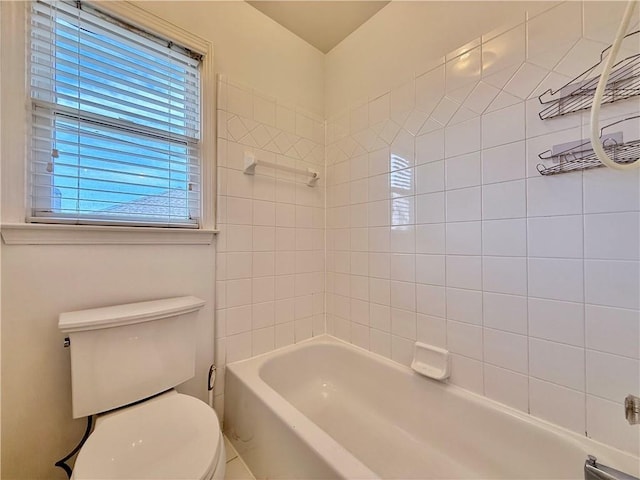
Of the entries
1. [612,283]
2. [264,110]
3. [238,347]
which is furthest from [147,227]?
[612,283]

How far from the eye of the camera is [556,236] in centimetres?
106

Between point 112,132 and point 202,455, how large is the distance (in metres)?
1.38

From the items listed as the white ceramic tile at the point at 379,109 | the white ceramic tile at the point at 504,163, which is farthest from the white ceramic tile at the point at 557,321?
the white ceramic tile at the point at 379,109

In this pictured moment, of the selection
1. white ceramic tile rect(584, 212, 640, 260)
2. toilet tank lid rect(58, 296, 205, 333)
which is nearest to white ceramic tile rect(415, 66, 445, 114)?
white ceramic tile rect(584, 212, 640, 260)

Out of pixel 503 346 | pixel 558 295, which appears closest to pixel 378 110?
pixel 558 295

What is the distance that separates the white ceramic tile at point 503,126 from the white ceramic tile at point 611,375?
2.84 ft

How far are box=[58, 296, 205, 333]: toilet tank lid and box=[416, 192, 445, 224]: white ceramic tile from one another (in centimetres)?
121

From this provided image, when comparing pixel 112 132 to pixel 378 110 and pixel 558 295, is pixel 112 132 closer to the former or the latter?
pixel 378 110

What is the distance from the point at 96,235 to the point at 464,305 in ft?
5.54

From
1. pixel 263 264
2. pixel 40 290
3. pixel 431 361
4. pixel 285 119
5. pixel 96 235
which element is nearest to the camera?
pixel 40 290

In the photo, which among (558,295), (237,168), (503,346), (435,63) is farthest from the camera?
(237,168)

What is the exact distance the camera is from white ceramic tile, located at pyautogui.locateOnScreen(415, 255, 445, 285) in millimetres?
1398

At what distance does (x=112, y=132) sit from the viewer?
127 centimetres

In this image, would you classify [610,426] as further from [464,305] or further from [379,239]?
[379,239]
